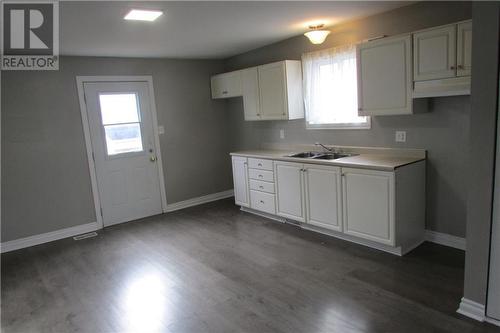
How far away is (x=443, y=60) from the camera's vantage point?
9.66ft

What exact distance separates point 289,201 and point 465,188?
1845 millimetres

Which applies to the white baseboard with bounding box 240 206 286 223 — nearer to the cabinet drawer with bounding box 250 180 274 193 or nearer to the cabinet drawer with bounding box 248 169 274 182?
the cabinet drawer with bounding box 250 180 274 193

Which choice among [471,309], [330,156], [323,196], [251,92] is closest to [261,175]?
[330,156]

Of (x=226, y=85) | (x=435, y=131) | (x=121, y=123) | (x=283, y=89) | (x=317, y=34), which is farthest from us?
(x=226, y=85)

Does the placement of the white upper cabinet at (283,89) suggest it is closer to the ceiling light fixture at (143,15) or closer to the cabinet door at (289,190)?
the cabinet door at (289,190)

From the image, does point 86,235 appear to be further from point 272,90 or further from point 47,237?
point 272,90

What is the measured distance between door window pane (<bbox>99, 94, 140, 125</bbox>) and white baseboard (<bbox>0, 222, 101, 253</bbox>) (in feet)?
4.74

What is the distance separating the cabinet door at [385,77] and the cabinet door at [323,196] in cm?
73

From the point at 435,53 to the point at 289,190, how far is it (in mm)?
2093

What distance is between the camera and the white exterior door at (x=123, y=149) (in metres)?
4.79

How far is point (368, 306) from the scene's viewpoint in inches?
101

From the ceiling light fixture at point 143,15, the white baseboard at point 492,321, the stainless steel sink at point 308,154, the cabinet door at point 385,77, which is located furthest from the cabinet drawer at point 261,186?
the white baseboard at point 492,321

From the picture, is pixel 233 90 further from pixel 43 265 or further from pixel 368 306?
pixel 368 306

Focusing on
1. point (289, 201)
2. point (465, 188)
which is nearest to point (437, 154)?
point (465, 188)
